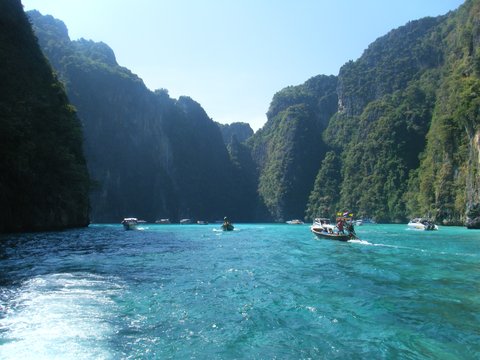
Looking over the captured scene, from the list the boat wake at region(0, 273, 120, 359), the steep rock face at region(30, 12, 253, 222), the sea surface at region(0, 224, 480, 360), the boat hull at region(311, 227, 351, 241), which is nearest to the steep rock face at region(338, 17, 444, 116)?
the steep rock face at region(30, 12, 253, 222)

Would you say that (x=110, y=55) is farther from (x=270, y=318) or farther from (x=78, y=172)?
(x=270, y=318)

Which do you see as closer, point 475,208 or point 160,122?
point 475,208

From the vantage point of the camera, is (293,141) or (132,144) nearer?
(132,144)

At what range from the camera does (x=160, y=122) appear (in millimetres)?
160500

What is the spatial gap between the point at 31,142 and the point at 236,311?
3134 centimetres

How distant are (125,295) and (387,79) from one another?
167 metres

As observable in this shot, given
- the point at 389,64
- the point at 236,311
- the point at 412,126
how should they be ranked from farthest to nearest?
the point at 389,64 → the point at 412,126 → the point at 236,311

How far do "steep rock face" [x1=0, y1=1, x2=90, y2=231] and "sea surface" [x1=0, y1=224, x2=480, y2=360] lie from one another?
1820 cm

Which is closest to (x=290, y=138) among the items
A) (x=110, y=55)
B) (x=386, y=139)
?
(x=386, y=139)

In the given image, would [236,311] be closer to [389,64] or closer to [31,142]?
[31,142]

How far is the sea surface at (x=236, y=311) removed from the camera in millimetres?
7949

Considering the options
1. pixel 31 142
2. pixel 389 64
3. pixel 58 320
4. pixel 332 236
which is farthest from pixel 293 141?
pixel 58 320

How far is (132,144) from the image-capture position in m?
151

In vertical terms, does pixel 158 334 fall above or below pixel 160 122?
below
